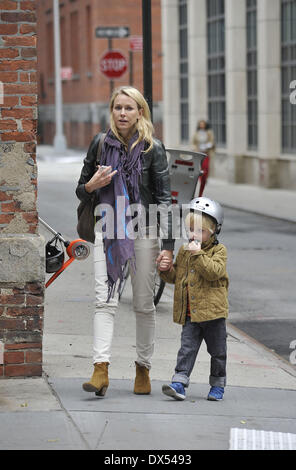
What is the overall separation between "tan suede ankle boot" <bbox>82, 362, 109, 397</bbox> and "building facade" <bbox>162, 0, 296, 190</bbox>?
17.8 meters

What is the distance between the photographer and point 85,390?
253 inches

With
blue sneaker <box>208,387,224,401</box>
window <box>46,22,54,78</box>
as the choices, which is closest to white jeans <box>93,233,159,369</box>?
blue sneaker <box>208,387,224,401</box>

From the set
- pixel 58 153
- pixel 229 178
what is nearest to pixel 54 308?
pixel 229 178

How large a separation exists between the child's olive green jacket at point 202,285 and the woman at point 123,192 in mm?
152

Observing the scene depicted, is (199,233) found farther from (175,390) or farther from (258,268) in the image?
(258,268)

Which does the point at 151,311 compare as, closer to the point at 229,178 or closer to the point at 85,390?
the point at 85,390

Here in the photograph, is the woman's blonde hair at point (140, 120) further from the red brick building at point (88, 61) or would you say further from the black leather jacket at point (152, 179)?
the red brick building at point (88, 61)

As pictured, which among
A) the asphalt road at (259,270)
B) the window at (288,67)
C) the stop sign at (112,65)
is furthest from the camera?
the stop sign at (112,65)

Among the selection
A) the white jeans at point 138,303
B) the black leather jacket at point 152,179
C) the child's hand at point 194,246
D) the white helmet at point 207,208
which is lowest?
the white jeans at point 138,303

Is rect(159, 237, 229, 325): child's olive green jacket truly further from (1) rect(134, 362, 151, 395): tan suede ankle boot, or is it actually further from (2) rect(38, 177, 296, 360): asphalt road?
(2) rect(38, 177, 296, 360): asphalt road

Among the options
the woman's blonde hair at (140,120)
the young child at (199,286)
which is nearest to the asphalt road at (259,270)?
the young child at (199,286)

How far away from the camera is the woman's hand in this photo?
6.41 m

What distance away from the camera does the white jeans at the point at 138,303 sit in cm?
652

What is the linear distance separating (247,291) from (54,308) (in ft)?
8.26
